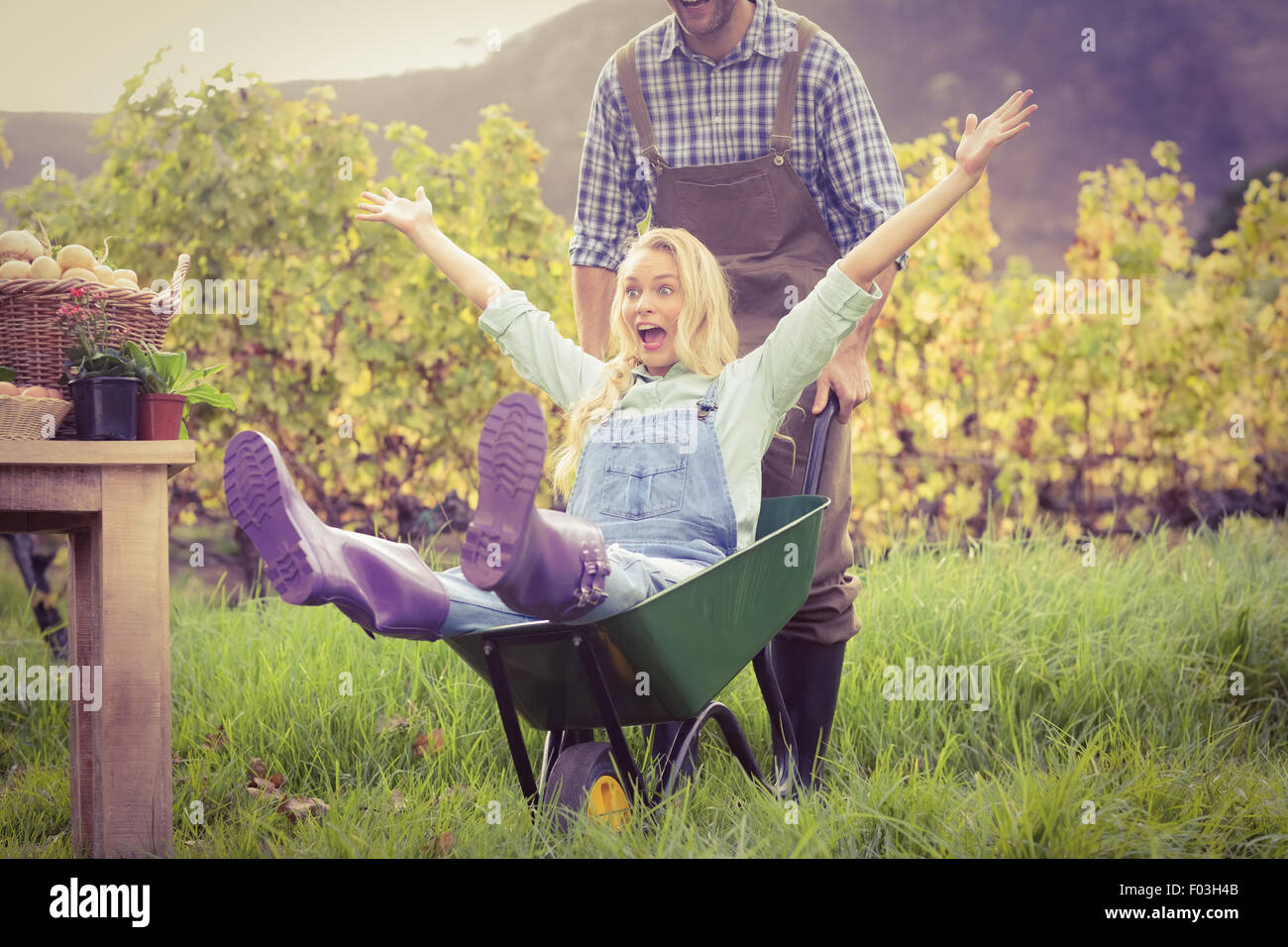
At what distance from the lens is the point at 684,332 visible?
6.95ft

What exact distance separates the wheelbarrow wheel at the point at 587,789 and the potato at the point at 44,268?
4.15 ft

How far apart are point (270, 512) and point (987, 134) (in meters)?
1.30

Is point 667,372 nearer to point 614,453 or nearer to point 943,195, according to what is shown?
point 614,453

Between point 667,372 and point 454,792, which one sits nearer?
point 667,372

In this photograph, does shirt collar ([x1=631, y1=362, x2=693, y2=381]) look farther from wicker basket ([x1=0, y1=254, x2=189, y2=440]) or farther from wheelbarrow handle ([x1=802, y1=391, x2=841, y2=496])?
wicker basket ([x1=0, y1=254, x2=189, y2=440])

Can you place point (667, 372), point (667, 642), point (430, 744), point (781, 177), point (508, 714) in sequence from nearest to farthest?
1. point (667, 642)
2. point (508, 714)
3. point (667, 372)
4. point (781, 177)
5. point (430, 744)

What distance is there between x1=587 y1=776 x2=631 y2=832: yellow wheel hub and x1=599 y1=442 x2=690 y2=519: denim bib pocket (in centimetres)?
47

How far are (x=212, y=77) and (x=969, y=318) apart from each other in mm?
2721

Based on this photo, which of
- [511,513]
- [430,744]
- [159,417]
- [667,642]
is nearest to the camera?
[511,513]

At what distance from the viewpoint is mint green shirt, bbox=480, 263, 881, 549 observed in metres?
1.99

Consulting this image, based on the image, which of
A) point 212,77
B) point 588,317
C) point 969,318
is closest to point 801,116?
point 588,317

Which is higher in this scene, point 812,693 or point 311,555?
point 311,555

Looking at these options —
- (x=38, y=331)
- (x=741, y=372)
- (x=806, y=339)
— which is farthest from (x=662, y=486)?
(x=38, y=331)

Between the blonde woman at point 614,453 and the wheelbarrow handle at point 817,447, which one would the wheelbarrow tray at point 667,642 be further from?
the wheelbarrow handle at point 817,447
